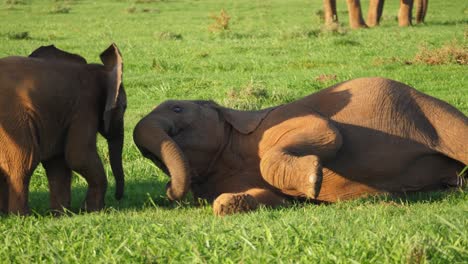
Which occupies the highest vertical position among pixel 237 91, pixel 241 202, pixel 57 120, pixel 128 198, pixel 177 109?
pixel 57 120

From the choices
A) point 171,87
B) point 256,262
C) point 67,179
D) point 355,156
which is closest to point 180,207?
point 67,179

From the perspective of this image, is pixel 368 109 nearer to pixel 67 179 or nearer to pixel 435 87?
pixel 67 179

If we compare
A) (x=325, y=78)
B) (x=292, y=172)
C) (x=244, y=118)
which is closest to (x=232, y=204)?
(x=292, y=172)

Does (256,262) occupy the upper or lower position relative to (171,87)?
upper

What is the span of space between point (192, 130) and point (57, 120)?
123 cm

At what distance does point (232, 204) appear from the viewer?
793cm

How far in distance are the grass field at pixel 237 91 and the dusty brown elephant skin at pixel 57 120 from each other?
1.10 feet

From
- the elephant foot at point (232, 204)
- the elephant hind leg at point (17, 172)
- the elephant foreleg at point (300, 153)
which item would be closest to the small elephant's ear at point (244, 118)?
the elephant foreleg at point (300, 153)

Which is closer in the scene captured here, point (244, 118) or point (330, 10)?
point (244, 118)

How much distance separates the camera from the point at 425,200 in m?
8.38

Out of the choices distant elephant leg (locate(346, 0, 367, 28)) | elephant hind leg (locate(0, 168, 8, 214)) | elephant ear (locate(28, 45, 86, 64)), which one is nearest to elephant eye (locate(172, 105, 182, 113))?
elephant ear (locate(28, 45, 86, 64))

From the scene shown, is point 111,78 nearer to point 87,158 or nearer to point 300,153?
point 87,158

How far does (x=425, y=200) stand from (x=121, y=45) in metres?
16.2

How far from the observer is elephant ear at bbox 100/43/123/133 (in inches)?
342
